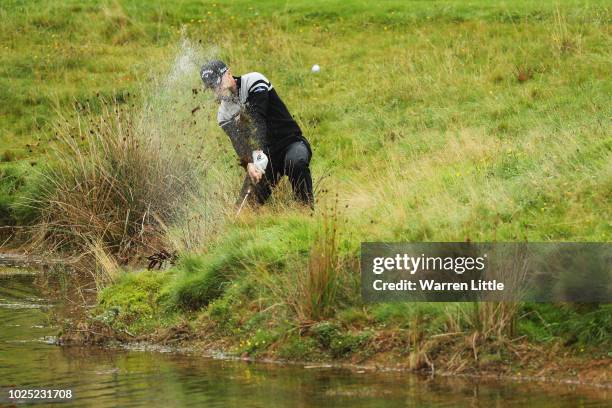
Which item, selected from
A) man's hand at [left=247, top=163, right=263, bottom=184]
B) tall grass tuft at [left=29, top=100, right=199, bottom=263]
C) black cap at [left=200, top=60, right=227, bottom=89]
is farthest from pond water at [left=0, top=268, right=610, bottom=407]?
tall grass tuft at [left=29, top=100, right=199, bottom=263]

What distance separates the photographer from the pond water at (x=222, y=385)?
361 inches

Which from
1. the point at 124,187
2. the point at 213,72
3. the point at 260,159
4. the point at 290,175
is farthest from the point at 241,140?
the point at 124,187

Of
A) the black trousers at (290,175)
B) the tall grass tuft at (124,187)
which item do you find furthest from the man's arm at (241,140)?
the tall grass tuft at (124,187)

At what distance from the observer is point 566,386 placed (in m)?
9.61

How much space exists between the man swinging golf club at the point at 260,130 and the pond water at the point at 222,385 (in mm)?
2524

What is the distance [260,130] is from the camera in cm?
1317

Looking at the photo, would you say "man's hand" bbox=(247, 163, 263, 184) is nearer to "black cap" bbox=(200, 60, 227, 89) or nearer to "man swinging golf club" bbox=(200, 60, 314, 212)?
"man swinging golf club" bbox=(200, 60, 314, 212)

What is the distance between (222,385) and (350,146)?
9284mm

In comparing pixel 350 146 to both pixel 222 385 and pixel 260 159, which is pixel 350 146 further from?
pixel 222 385

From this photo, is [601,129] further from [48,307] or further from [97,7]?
[97,7]

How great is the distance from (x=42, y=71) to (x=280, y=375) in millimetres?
15534

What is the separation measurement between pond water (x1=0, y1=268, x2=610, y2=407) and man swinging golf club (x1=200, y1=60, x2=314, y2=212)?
8.28 feet

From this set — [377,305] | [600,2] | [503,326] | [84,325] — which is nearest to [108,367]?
[84,325]

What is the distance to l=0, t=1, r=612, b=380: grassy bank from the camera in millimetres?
10914
